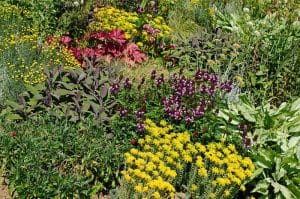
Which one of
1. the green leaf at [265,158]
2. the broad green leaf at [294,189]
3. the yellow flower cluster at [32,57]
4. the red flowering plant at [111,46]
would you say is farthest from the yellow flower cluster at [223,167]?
the red flowering plant at [111,46]

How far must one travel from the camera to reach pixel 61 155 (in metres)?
4.96

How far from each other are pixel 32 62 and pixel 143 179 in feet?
8.65

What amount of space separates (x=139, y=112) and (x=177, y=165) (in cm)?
73

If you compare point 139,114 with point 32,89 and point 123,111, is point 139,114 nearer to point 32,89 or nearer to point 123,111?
point 123,111

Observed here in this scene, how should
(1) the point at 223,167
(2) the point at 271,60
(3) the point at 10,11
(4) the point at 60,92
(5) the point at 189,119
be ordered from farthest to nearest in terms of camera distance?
(3) the point at 10,11 < (2) the point at 271,60 < (4) the point at 60,92 < (5) the point at 189,119 < (1) the point at 223,167

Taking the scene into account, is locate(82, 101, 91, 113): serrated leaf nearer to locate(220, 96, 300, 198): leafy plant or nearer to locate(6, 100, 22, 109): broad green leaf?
locate(6, 100, 22, 109): broad green leaf

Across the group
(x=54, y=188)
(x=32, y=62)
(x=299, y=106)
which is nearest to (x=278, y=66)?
(x=299, y=106)

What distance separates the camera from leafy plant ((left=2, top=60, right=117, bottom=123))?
5.44 m

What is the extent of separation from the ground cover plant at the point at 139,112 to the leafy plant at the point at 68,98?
13 mm

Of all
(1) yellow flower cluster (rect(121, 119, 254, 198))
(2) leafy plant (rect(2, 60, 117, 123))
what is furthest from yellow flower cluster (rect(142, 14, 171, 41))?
(1) yellow flower cluster (rect(121, 119, 254, 198))

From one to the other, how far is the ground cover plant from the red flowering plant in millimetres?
19

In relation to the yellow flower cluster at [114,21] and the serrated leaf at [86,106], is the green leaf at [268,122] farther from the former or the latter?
the yellow flower cluster at [114,21]

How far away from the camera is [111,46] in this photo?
7348 millimetres

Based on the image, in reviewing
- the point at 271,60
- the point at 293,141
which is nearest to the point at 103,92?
the point at 293,141
